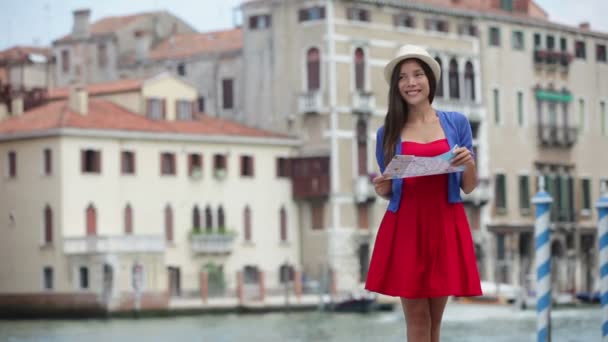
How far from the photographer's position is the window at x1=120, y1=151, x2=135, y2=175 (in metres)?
41.9

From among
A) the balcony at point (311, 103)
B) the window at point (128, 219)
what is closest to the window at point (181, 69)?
the balcony at point (311, 103)

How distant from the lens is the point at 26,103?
46.1 meters

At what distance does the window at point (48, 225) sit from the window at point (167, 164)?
3.33 metres

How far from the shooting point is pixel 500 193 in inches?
1977

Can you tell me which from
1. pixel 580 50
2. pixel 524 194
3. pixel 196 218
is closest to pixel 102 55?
pixel 196 218

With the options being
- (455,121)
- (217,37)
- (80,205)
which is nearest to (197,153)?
(80,205)

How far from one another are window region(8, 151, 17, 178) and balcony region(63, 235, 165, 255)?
233cm

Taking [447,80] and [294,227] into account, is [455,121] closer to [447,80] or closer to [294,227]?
[294,227]

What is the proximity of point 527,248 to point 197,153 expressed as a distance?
38.4ft

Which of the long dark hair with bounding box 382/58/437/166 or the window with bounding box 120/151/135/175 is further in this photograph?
the window with bounding box 120/151/135/175

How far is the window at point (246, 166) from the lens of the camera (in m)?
44.2

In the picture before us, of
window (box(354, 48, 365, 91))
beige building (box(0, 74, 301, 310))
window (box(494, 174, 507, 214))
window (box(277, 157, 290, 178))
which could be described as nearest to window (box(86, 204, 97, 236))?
beige building (box(0, 74, 301, 310))

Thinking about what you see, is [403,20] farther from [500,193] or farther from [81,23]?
[81,23]

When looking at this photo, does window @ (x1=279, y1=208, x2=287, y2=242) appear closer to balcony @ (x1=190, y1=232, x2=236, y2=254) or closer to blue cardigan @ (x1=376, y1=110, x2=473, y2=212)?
balcony @ (x1=190, y1=232, x2=236, y2=254)
